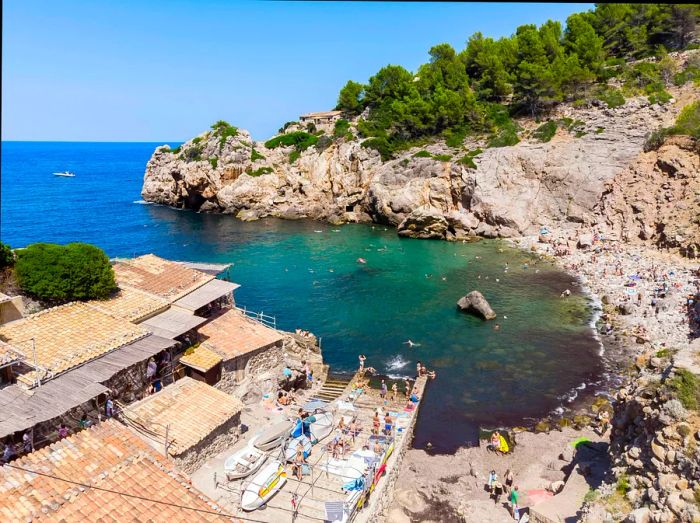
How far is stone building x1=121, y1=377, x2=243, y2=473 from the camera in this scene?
17969 millimetres

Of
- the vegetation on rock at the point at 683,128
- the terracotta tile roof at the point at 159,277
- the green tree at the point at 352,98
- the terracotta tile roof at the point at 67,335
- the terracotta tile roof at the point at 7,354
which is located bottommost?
the terracotta tile roof at the point at 67,335

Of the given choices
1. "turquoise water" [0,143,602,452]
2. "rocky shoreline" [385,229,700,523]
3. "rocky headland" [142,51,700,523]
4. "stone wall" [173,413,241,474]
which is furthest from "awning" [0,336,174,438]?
"turquoise water" [0,143,602,452]

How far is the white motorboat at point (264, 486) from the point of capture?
1658cm

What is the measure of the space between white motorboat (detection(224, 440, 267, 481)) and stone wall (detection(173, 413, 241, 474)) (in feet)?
2.48

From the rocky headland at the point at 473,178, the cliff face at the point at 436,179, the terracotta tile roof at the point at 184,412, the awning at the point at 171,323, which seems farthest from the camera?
the cliff face at the point at 436,179

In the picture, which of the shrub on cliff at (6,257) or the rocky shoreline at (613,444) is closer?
the rocky shoreline at (613,444)

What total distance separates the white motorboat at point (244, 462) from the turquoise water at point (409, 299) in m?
8.60

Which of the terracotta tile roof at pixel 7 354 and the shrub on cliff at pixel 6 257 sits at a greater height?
the shrub on cliff at pixel 6 257

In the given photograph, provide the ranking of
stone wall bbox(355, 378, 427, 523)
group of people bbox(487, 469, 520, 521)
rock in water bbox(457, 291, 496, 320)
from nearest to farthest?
stone wall bbox(355, 378, 427, 523), group of people bbox(487, 469, 520, 521), rock in water bbox(457, 291, 496, 320)

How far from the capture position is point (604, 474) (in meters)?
18.1

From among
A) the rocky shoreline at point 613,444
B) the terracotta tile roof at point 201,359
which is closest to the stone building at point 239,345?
the terracotta tile roof at point 201,359

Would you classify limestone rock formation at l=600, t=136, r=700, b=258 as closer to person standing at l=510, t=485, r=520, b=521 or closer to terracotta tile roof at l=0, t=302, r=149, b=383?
person standing at l=510, t=485, r=520, b=521

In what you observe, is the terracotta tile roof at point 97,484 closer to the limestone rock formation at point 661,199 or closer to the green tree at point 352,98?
the limestone rock formation at point 661,199

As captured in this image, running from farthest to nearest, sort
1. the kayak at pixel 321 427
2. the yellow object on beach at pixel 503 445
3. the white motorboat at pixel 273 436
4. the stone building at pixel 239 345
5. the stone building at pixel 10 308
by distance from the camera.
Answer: the stone building at pixel 239 345, the yellow object on beach at pixel 503 445, the kayak at pixel 321 427, the stone building at pixel 10 308, the white motorboat at pixel 273 436
